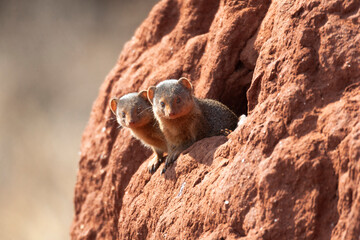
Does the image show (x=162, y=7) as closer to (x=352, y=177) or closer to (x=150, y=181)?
(x=150, y=181)

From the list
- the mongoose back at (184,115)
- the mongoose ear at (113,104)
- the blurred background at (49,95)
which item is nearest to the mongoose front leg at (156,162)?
the mongoose back at (184,115)

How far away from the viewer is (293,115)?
3.74 metres

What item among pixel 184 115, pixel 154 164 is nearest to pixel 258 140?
pixel 184 115

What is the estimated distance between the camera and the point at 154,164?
17.6 ft

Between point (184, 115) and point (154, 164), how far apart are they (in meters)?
0.53

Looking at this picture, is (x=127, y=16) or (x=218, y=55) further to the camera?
(x=127, y=16)

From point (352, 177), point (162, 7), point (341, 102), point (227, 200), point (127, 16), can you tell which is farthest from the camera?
point (127, 16)

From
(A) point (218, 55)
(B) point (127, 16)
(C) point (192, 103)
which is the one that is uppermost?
(B) point (127, 16)

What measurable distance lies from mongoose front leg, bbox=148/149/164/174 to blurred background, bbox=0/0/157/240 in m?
6.36

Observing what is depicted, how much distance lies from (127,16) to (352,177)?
8.98 meters

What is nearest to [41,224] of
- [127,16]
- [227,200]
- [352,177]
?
[127,16]

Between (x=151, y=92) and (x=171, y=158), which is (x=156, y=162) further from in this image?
(x=151, y=92)

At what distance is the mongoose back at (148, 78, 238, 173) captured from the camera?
16.6 feet

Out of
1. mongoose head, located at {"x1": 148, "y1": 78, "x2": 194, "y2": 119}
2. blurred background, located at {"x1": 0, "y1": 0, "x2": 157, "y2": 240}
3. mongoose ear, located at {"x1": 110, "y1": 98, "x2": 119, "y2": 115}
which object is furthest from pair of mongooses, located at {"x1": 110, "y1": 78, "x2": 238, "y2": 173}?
blurred background, located at {"x1": 0, "y1": 0, "x2": 157, "y2": 240}
